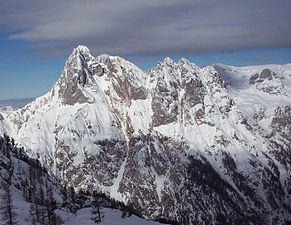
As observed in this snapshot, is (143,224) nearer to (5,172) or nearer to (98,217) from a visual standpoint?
(98,217)

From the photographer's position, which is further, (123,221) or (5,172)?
(5,172)

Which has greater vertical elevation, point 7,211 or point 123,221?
point 7,211

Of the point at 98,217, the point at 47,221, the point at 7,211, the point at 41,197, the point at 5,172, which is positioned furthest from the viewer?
the point at 5,172

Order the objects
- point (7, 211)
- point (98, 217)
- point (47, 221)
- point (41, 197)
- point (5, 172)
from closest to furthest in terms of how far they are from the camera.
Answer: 1. point (7, 211)
2. point (47, 221)
3. point (98, 217)
4. point (41, 197)
5. point (5, 172)

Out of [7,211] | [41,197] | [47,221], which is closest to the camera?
[7,211]

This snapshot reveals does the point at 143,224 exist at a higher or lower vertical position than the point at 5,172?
lower

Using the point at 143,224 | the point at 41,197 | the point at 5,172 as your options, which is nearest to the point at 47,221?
the point at 143,224

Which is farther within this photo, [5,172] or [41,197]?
[5,172]

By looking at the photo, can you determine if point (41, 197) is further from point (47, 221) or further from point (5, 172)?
point (47, 221)

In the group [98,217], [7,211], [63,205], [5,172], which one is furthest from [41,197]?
[7,211]
